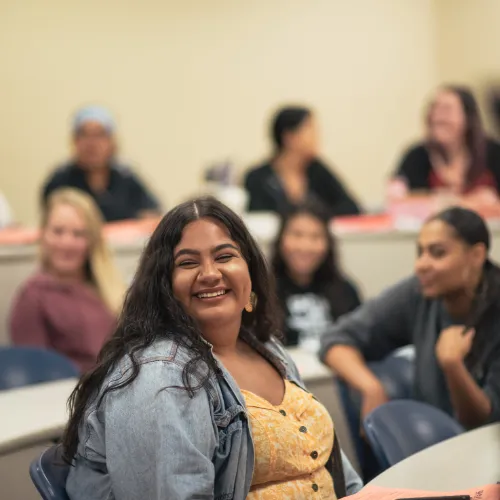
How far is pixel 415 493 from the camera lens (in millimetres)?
1620

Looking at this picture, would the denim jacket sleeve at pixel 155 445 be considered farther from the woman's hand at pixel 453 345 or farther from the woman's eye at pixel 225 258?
the woman's hand at pixel 453 345

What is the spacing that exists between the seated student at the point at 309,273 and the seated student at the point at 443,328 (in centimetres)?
85

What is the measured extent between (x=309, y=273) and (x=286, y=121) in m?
1.30

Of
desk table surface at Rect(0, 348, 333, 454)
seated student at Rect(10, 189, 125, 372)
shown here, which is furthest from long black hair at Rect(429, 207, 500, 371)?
seated student at Rect(10, 189, 125, 372)

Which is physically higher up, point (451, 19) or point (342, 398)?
point (451, 19)

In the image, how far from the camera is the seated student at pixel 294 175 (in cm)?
488

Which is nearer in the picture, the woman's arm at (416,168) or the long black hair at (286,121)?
the woman's arm at (416,168)

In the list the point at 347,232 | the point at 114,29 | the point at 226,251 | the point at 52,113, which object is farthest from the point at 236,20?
the point at 226,251

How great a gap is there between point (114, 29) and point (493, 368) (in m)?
4.66

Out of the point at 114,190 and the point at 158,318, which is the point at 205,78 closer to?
the point at 114,190

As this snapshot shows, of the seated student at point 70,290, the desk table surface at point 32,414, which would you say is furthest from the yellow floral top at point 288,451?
the seated student at point 70,290

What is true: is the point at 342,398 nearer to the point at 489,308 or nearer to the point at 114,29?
the point at 489,308

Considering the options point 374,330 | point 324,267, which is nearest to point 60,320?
point 324,267

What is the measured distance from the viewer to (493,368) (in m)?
2.58
